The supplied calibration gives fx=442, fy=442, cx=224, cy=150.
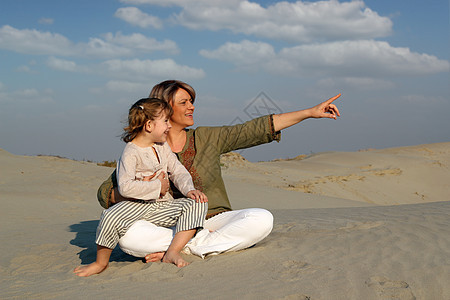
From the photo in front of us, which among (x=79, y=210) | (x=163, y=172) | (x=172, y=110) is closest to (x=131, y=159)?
(x=163, y=172)

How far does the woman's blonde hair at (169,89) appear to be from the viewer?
165 inches

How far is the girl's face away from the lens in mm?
3877

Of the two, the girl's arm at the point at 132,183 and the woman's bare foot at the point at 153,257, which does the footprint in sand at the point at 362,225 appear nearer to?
the woman's bare foot at the point at 153,257

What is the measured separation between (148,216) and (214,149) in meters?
0.93

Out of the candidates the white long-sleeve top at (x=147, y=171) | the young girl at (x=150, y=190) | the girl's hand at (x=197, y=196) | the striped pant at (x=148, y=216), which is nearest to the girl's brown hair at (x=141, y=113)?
the young girl at (x=150, y=190)

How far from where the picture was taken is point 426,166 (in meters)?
18.0

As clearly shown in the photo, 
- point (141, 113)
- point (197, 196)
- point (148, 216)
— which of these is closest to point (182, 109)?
point (141, 113)

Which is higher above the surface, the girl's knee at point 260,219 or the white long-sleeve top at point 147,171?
the white long-sleeve top at point 147,171

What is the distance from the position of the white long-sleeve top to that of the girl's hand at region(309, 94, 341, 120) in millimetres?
1274

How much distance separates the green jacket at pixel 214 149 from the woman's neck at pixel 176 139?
5cm

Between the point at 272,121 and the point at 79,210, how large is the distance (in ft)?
17.1

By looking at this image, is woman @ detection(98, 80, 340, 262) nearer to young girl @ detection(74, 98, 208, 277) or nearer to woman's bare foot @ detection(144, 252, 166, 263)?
woman's bare foot @ detection(144, 252, 166, 263)

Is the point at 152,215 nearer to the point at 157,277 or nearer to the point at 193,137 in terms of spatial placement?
the point at 157,277

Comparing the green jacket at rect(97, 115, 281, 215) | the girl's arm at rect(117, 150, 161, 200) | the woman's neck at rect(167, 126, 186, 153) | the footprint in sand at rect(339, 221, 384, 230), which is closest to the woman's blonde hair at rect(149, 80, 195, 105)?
the woman's neck at rect(167, 126, 186, 153)
